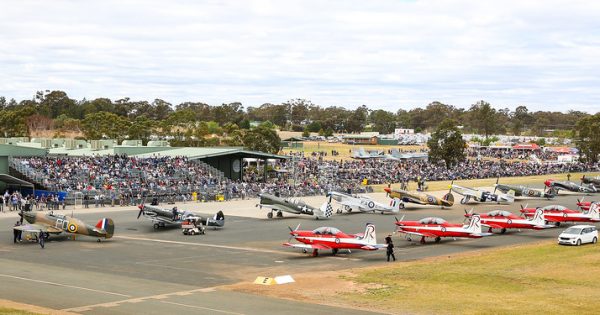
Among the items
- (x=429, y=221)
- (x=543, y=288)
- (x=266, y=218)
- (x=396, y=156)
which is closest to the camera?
(x=543, y=288)

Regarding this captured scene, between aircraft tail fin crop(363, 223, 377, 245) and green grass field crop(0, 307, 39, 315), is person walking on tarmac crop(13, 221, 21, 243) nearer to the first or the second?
green grass field crop(0, 307, 39, 315)

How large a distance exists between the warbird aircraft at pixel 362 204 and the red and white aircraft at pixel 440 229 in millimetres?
17188

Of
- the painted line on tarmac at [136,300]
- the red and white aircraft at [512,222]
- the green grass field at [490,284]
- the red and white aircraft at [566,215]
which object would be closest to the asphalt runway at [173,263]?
the painted line on tarmac at [136,300]

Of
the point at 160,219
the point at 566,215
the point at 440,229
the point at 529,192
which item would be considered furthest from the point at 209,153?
the point at 440,229

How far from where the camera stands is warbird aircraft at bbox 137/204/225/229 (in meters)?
50.9

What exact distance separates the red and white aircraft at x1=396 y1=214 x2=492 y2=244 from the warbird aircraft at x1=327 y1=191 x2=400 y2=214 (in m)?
17.2

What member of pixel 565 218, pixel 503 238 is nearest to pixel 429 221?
pixel 503 238

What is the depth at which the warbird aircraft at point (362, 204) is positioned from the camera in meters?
62.3

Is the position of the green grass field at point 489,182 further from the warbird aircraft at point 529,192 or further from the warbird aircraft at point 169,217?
the warbird aircraft at point 169,217

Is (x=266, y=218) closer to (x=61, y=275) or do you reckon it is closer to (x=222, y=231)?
(x=222, y=231)

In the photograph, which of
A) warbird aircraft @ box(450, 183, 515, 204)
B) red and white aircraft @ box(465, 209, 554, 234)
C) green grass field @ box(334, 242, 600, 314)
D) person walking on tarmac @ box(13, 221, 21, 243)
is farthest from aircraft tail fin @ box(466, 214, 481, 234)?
warbird aircraft @ box(450, 183, 515, 204)

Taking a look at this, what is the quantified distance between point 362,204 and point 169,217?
18.9 metres

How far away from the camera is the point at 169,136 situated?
145500 millimetres

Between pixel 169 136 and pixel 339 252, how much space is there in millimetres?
108597
